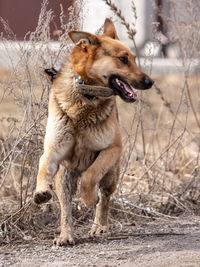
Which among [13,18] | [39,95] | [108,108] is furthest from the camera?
[13,18]

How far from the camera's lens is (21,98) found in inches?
226

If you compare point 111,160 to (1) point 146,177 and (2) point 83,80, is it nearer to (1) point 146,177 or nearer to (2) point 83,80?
(2) point 83,80

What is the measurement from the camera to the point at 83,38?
495cm

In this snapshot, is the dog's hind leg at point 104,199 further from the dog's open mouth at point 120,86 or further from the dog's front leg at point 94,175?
the dog's open mouth at point 120,86

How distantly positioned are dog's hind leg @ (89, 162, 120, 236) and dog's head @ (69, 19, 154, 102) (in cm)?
77

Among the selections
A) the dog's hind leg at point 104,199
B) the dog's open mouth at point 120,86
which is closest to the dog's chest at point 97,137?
the dog's open mouth at point 120,86

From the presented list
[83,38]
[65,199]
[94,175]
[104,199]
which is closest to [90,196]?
[94,175]

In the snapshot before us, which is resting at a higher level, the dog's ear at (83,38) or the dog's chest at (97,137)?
the dog's ear at (83,38)

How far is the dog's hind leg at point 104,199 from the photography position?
5340mm

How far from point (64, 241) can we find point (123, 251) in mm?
510

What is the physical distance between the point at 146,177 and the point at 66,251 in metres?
2.02

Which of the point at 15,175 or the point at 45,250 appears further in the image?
the point at 15,175

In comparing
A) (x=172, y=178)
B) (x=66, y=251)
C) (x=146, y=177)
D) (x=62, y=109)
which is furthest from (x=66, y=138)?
(x=172, y=178)

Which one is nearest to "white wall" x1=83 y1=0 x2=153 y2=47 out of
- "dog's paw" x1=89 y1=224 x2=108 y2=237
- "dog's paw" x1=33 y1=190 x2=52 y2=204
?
"dog's paw" x1=89 y1=224 x2=108 y2=237
